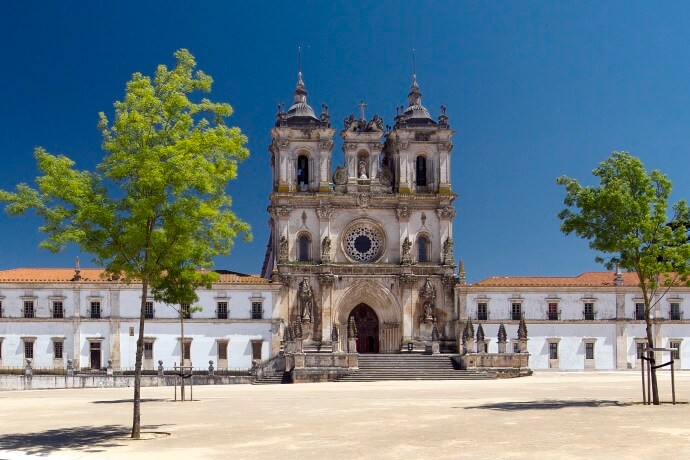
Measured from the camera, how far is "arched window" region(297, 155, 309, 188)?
2697 inches

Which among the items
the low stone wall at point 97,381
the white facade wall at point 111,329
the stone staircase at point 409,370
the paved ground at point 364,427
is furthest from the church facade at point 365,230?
the paved ground at point 364,427

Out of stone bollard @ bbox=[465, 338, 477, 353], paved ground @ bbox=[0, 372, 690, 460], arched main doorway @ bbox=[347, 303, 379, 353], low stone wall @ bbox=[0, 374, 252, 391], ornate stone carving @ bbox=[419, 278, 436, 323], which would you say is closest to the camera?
paved ground @ bbox=[0, 372, 690, 460]

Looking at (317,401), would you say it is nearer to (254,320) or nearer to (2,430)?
(2,430)

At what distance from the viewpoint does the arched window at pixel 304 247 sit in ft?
220

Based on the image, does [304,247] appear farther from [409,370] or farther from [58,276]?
[58,276]

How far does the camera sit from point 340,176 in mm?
68625

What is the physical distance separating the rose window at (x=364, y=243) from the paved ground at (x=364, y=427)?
33.6 metres

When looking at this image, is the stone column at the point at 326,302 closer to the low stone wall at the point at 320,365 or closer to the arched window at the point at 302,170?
the arched window at the point at 302,170

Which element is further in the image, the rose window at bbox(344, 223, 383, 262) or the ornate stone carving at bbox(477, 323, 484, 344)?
the rose window at bbox(344, 223, 383, 262)

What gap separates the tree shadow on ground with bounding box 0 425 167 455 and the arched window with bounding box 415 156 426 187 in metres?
47.7

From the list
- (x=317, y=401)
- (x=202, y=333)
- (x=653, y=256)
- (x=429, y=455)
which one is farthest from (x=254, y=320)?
(x=429, y=455)

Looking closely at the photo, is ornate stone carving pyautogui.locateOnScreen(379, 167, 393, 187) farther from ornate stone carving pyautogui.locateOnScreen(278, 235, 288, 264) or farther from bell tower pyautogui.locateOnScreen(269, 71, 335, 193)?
ornate stone carving pyautogui.locateOnScreen(278, 235, 288, 264)

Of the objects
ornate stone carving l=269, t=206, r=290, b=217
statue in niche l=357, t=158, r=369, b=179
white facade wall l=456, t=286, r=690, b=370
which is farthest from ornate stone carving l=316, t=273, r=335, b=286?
white facade wall l=456, t=286, r=690, b=370

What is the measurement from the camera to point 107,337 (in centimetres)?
6259
